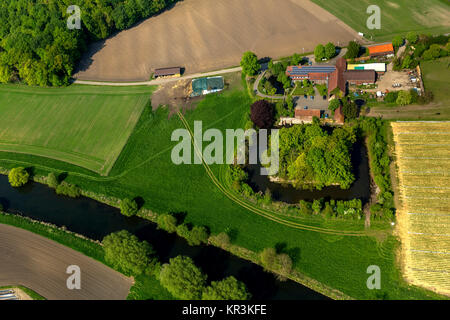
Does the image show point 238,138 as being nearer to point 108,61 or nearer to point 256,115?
point 256,115

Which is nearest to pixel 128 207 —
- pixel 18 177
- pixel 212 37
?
pixel 18 177

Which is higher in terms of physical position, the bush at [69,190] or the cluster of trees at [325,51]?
the cluster of trees at [325,51]

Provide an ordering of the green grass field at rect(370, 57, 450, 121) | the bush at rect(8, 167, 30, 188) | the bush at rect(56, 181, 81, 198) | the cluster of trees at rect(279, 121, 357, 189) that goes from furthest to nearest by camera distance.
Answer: the green grass field at rect(370, 57, 450, 121) → the bush at rect(8, 167, 30, 188) → the bush at rect(56, 181, 81, 198) → the cluster of trees at rect(279, 121, 357, 189)

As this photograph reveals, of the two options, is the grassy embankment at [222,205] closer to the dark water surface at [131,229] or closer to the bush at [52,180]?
the bush at [52,180]

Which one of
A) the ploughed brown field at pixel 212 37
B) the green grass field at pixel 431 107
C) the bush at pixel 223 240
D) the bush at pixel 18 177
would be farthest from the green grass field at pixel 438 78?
the bush at pixel 18 177

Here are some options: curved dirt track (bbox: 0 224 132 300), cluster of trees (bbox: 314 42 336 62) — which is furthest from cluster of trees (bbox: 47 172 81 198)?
cluster of trees (bbox: 314 42 336 62)

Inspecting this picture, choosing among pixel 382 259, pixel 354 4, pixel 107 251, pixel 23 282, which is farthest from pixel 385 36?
pixel 23 282

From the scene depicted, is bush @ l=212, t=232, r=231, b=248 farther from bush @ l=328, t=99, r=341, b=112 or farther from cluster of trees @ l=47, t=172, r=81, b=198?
bush @ l=328, t=99, r=341, b=112
